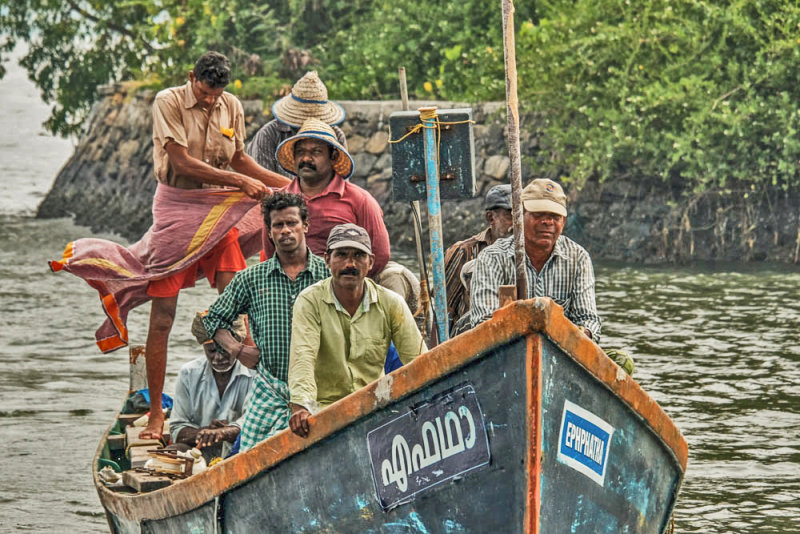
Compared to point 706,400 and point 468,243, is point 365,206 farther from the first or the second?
point 706,400

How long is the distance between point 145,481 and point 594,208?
11912mm

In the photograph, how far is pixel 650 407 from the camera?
5645mm

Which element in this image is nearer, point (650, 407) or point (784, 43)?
point (650, 407)

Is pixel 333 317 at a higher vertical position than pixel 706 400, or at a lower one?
higher

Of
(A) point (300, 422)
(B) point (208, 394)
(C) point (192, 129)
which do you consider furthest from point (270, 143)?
(A) point (300, 422)

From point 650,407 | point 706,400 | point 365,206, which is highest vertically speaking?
point 365,206

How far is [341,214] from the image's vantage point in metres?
7.00

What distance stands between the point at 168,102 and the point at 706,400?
5532 mm

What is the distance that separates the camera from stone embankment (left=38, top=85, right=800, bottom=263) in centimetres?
1731

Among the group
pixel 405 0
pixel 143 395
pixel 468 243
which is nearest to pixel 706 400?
pixel 468 243

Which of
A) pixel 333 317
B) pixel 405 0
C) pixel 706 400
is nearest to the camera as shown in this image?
Result: pixel 333 317

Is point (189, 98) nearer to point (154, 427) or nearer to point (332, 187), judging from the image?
point (332, 187)

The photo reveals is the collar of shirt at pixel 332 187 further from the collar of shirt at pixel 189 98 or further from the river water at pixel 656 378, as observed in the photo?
the river water at pixel 656 378

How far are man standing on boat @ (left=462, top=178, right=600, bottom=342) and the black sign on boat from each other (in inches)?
40.3
